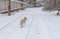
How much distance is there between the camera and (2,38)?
Answer: 31.7 ft

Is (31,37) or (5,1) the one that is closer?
(31,37)

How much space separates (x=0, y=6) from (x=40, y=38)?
22563mm

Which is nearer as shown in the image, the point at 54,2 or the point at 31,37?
the point at 31,37

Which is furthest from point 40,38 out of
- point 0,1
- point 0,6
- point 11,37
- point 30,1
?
point 30,1

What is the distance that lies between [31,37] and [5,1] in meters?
25.0

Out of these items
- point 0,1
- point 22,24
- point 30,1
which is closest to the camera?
point 22,24

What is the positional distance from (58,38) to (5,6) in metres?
24.4

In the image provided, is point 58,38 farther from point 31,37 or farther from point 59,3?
point 59,3

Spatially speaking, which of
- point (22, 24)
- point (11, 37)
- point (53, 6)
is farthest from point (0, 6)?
point (11, 37)

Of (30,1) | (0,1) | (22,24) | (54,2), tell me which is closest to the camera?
(22,24)

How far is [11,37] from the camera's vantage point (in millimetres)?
9977

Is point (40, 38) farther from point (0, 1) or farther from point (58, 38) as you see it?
point (0, 1)

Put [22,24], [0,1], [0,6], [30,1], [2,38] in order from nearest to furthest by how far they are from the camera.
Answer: [2,38]
[22,24]
[0,6]
[0,1]
[30,1]

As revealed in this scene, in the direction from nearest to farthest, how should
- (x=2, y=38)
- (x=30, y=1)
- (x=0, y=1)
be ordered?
1. (x=2, y=38)
2. (x=0, y=1)
3. (x=30, y=1)
